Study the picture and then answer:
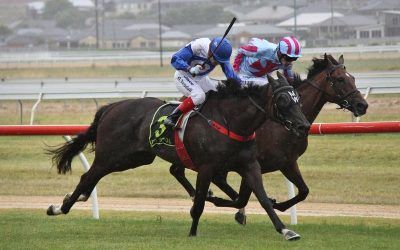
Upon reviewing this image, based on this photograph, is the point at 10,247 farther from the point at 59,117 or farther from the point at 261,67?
the point at 59,117

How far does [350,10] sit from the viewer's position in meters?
40.5

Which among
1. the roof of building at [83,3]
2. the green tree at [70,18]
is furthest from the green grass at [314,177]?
the roof of building at [83,3]

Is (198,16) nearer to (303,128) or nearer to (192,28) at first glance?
(192,28)

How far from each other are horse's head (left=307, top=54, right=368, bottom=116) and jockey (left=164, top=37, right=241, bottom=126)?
1074mm

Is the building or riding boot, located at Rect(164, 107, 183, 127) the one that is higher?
riding boot, located at Rect(164, 107, 183, 127)

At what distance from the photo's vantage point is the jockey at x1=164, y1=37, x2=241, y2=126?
27.0 feet

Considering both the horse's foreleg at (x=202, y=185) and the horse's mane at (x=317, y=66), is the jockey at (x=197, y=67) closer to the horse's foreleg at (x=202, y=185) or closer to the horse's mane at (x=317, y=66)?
the horse's foreleg at (x=202, y=185)

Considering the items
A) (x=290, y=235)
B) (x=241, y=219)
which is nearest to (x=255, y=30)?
(x=241, y=219)

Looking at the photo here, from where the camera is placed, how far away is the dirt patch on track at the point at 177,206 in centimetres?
1052

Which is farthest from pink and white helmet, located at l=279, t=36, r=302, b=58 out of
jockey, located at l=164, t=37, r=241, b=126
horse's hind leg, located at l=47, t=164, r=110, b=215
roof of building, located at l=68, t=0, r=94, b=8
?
roof of building, located at l=68, t=0, r=94, b=8

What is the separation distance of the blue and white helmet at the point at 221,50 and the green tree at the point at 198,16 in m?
46.1

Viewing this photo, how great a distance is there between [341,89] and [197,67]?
1429mm

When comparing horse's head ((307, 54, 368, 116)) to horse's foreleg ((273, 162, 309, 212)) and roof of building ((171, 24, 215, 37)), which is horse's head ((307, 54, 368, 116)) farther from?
roof of building ((171, 24, 215, 37))

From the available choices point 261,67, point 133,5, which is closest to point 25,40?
point 133,5
